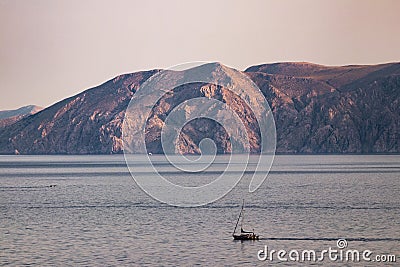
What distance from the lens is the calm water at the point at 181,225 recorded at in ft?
227

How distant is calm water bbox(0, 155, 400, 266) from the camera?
227ft

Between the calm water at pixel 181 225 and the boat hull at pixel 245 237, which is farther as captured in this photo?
the boat hull at pixel 245 237

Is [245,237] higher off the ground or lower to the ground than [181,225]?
higher

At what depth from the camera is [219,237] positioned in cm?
7975

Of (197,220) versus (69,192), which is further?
(69,192)

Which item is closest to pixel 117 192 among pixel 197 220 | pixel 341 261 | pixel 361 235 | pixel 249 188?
pixel 249 188

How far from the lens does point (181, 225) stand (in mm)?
91312

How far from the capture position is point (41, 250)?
7150 cm

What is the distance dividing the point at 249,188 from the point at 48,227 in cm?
7708

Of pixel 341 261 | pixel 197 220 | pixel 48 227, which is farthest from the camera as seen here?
pixel 197 220

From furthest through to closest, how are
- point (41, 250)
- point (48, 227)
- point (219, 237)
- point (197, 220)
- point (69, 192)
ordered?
point (69, 192) < point (197, 220) < point (48, 227) < point (219, 237) < point (41, 250)

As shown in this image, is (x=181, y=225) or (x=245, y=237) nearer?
(x=245, y=237)

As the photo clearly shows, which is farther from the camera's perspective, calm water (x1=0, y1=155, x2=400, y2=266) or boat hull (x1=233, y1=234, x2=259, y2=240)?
boat hull (x1=233, y1=234, x2=259, y2=240)

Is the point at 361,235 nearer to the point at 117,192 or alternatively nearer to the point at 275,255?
the point at 275,255
